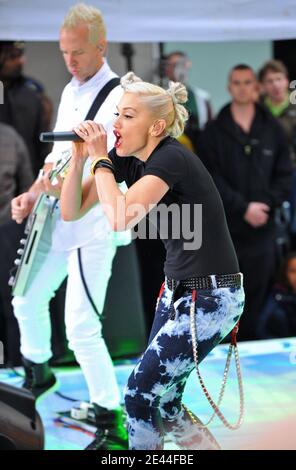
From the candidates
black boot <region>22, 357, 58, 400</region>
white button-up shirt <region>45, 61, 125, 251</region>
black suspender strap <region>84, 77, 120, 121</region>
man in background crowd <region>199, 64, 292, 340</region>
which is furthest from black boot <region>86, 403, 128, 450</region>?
man in background crowd <region>199, 64, 292, 340</region>

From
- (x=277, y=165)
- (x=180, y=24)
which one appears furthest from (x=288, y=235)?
(x=180, y=24)

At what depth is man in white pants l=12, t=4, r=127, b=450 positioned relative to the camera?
12.9ft

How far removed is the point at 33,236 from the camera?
163 inches

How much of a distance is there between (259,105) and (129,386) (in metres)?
2.48

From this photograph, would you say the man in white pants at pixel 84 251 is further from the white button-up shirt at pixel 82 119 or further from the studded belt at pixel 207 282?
the studded belt at pixel 207 282

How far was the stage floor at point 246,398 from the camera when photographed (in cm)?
409

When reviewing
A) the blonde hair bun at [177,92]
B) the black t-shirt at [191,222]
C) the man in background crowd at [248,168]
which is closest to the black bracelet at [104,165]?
the black t-shirt at [191,222]

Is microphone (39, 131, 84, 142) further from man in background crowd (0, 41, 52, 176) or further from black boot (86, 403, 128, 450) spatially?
man in background crowd (0, 41, 52, 176)

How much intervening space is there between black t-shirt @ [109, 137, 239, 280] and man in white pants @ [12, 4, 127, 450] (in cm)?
63

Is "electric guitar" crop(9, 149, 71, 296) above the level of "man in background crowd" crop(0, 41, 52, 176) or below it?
below

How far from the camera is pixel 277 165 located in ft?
17.8

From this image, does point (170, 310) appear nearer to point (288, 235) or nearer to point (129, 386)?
point (129, 386)

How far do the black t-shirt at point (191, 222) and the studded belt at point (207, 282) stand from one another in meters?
0.01

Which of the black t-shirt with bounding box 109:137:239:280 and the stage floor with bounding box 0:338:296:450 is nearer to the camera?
the black t-shirt with bounding box 109:137:239:280
